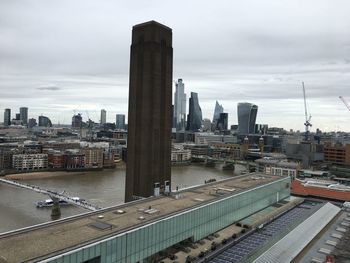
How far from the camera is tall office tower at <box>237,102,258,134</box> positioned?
14362cm

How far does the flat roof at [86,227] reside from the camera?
12279mm

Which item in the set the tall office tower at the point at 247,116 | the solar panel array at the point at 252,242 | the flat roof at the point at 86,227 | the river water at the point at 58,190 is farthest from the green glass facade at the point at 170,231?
the tall office tower at the point at 247,116

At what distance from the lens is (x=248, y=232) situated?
22.0m

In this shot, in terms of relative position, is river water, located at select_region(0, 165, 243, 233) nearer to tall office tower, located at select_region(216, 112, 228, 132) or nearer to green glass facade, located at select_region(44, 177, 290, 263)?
green glass facade, located at select_region(44, 177, 290, 263)

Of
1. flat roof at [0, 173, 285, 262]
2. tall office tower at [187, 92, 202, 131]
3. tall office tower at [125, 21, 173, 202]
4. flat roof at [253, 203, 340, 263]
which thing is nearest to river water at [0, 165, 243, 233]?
tall office tower at [125, 21, 173, 202]

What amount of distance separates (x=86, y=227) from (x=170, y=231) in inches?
164

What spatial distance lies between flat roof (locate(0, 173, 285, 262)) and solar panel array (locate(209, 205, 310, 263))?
9.84 ft

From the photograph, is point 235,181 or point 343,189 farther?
point 343,189

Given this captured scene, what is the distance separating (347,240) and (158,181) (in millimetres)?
14106

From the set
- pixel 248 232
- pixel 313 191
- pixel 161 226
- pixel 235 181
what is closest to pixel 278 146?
pixel 313 191

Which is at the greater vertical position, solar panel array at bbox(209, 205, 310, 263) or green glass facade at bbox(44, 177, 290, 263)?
green glass facade at bbox(44, 177, 290, 263)

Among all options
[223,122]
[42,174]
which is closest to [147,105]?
[42,174]

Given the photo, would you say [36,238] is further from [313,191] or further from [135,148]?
[313,191]

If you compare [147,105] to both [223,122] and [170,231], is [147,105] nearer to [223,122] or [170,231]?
[170,231]
